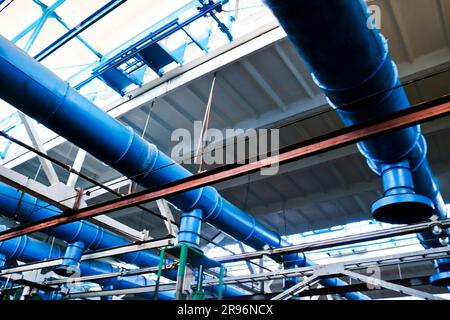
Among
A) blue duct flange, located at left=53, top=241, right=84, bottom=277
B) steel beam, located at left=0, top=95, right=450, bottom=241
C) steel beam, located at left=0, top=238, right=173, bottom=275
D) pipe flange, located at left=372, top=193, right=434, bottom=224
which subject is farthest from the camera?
blue duct flange, located at left=53, top=241, right=84, bottom=277

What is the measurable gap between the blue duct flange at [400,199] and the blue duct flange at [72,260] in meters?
5.50

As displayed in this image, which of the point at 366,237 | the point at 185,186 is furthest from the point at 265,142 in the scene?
the point at 185,186

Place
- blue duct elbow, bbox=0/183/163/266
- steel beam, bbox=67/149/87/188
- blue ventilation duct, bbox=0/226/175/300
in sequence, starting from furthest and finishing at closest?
blue ventilation duct, bbox=0/226/175/300 < blue duct elbow, bbox=0/183/163/266 < steel beam, bbox=67/149/87/188

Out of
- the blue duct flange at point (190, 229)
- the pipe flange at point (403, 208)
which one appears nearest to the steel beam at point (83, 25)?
the blue duct flange at point (190, 229)

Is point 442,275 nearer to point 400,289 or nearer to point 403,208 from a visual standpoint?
point 400,289

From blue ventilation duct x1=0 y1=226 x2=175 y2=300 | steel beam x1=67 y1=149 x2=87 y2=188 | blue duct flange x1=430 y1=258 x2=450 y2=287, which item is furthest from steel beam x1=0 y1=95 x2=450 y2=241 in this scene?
blue ventilation duct x1=0 y1=226 x2=175 y2=300

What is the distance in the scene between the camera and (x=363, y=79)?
9.82 ft

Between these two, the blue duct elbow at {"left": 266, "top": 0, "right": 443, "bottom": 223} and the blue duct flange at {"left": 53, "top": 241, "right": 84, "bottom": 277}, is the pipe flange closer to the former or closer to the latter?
the blue duct elbow at {"left": 266, "top": 0, "right": 443, "bottom": 223}

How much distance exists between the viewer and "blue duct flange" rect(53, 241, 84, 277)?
661 cm

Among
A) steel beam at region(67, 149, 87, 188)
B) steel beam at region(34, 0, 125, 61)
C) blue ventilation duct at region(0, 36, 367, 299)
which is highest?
steel beam at region(34, 0, 125, 61)

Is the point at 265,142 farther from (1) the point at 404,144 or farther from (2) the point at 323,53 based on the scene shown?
(2) the point at 323,53

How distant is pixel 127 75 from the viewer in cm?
553

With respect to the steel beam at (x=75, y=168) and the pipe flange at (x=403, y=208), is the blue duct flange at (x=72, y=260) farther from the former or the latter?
the pipe flange at (x=403, y=208)
